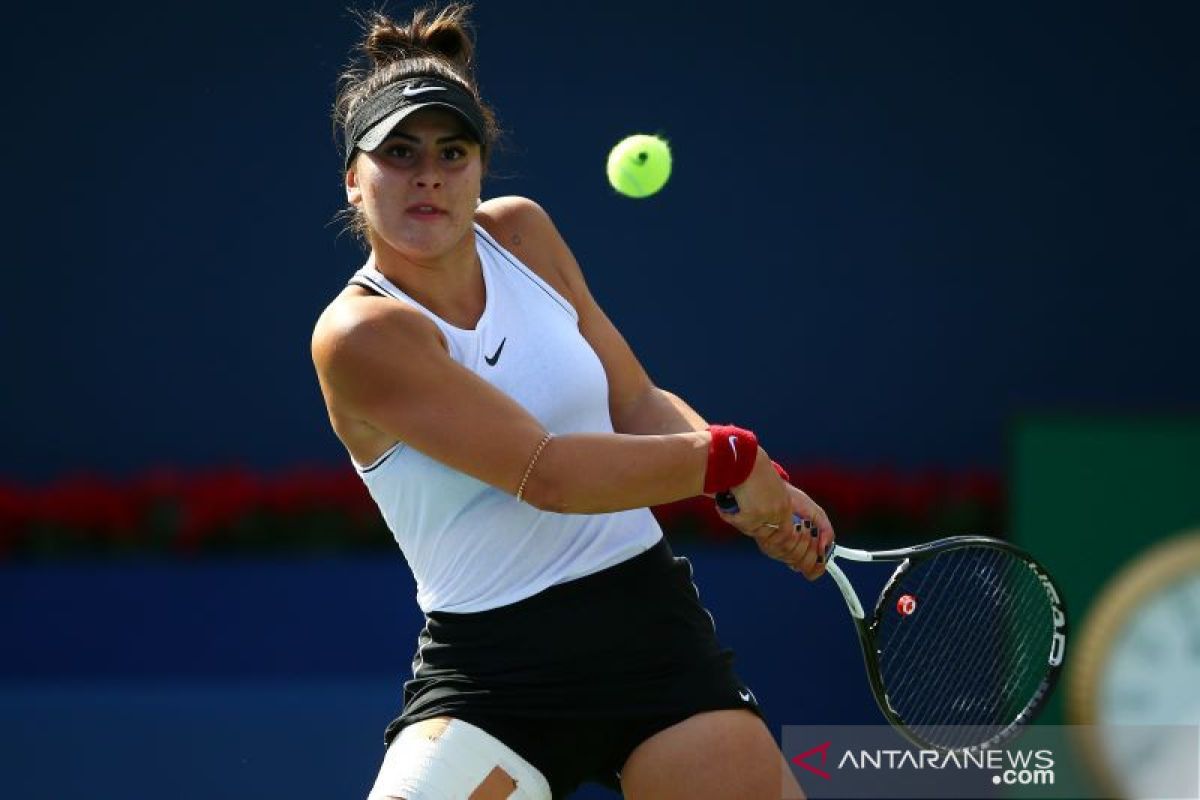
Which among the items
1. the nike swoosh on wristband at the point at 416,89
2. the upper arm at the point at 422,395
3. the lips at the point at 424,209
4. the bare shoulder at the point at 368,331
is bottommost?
the upper arm at the point at 422,395

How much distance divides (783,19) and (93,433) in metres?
3.02

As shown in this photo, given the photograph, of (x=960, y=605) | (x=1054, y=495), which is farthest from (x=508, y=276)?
(x=1054, y=495)

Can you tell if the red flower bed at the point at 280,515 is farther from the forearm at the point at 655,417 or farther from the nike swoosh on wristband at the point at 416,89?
the nike swoosh on wristband at the point at 416,89

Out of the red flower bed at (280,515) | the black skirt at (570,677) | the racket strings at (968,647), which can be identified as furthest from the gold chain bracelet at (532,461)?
the red flower bed at (280,515)

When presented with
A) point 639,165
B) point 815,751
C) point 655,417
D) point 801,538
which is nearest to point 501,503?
point 655,417

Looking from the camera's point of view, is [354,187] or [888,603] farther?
[888,603]

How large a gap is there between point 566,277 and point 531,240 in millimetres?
94

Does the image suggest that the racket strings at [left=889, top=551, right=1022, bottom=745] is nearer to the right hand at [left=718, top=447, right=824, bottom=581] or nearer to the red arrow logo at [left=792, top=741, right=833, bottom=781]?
the right hand at [left=718, top=447, right=824, bottom=581]

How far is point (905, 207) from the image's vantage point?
23.0ft

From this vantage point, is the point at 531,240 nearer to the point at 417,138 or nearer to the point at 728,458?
the point at 417,138

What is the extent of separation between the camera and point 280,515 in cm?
647

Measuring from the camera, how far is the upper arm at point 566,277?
11.5ft

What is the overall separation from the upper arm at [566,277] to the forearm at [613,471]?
43 cm

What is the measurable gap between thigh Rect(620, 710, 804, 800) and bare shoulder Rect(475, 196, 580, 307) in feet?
2.69
